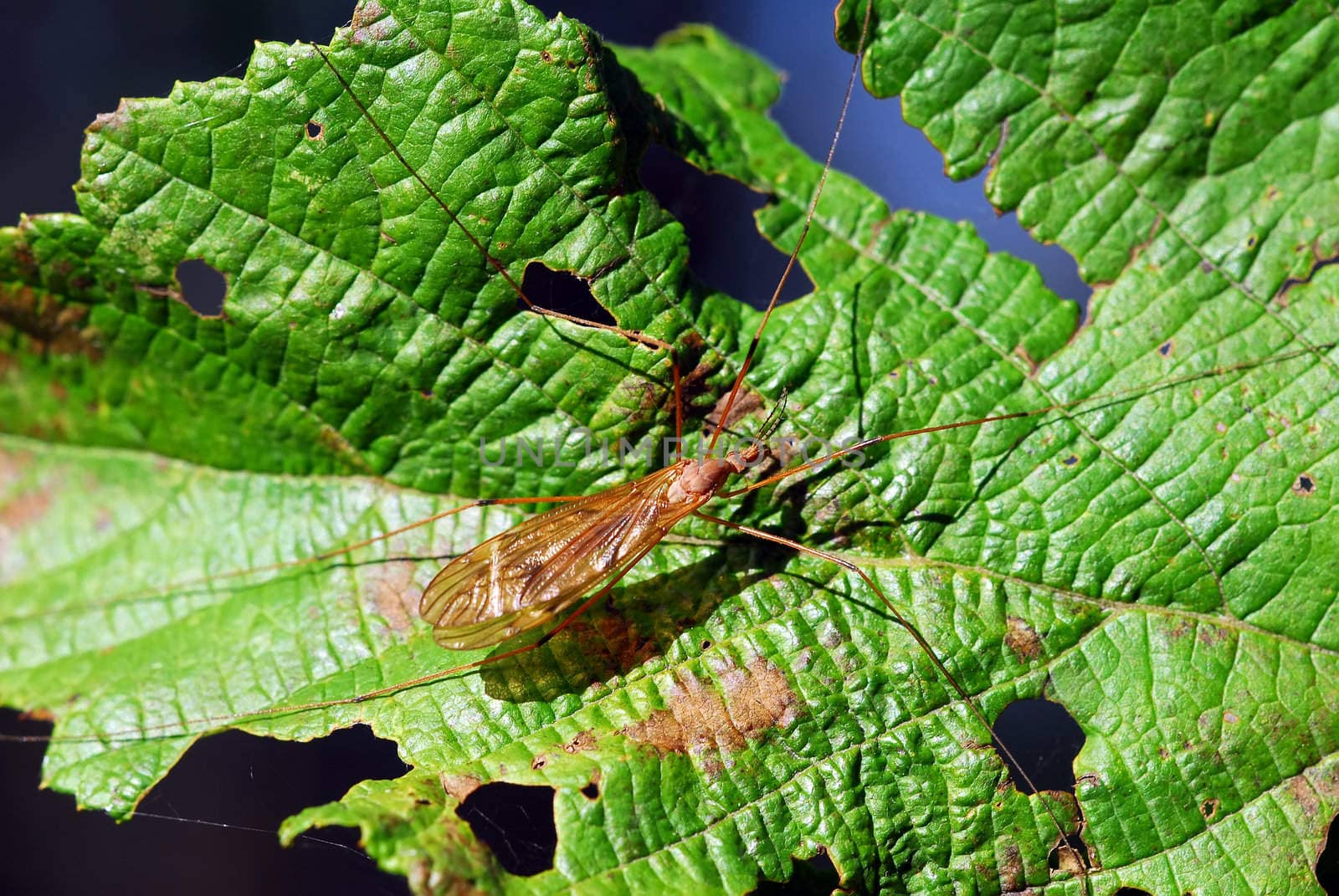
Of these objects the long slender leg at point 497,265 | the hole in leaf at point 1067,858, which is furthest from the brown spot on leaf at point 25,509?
the hole in leaf at point 1067,858

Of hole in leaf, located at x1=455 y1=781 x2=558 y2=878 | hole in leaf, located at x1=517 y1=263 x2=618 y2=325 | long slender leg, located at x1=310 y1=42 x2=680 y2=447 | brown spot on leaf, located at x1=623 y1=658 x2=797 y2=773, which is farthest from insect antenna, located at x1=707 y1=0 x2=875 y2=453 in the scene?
hole in leaf, located at x1=455 y1=781 x2=558 y2=878

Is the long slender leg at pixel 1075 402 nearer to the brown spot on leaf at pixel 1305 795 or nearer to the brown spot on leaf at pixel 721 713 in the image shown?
the brown spot on leaf at pixel 721 713

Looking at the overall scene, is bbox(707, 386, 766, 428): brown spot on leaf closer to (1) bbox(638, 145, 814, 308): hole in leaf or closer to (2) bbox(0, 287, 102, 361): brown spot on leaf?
(1) bbox(638, 145, 814, 308): hole in leaf

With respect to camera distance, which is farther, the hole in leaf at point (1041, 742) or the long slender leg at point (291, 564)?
the long slender leg at point (291, 564)

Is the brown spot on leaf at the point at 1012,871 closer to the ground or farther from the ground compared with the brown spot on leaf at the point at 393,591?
closer to the ground

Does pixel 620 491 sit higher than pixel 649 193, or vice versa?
pixel 649 193

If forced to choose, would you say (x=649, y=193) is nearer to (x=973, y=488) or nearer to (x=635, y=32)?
(x=973, y=488)

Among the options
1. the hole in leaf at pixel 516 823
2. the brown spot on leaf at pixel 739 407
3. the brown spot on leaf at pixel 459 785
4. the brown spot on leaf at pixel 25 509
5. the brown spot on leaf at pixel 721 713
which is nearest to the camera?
the hole in leaf at pixel 516 823

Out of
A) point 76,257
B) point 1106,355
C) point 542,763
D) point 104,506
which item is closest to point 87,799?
point 104,506
